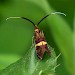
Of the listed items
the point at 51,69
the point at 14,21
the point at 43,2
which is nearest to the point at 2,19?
the point at 14,21

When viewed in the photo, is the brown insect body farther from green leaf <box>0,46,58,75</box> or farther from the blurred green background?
the blurred green background

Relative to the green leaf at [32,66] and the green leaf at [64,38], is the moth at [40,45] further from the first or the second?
the green leaf at [64,38]

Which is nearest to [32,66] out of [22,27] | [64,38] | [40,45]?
[40,45]

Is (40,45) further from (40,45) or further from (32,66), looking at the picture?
(32,66)

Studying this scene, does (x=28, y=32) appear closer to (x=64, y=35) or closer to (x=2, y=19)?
(x=2, y=19)

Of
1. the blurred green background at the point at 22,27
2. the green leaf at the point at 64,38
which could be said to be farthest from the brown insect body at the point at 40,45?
the blurred green background at the point at 22,27

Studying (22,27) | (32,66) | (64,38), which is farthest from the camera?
(22,27)

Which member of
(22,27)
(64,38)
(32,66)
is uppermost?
(22,27)

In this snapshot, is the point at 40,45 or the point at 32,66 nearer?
the point at 32,66

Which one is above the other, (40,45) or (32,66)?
(40,45)

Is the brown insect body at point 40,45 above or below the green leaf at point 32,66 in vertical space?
above
